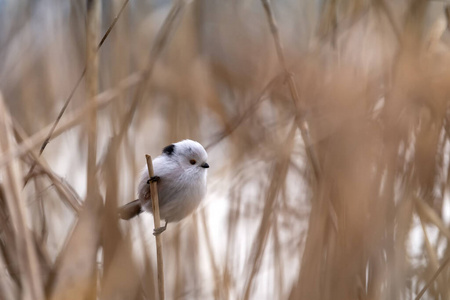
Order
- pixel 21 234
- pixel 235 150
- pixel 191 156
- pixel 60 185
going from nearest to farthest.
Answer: pixel 21 234 → pixel 60 185 → pixel 191 156 → pixel 235 150

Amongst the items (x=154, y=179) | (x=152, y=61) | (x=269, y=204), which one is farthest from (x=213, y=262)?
(x=152, y=61)

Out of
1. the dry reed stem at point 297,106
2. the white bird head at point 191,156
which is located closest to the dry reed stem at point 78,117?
the white bird head at point 191,156

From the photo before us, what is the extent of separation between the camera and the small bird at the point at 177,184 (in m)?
0.86

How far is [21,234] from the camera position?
2.09ft

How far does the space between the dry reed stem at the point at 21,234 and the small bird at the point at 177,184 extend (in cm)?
19

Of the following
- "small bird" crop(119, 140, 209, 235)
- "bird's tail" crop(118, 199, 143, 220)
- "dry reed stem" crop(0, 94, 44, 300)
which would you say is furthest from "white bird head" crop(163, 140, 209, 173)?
"dry reed stem" crop(0, 94, 44, 300)

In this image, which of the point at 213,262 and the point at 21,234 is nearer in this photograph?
the point at 21,234

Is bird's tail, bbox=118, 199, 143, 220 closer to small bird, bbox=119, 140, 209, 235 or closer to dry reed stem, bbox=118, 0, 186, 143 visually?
small bird, bbox=119, 140, 209, 235

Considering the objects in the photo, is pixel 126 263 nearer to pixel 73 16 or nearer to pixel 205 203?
pixel 205 203

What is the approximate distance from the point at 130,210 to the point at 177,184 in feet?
0.29

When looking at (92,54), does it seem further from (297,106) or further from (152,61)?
(297,106)

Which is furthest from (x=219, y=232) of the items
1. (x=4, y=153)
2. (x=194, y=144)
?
(x=4, y=153)

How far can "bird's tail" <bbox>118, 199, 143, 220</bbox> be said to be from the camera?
0.84 m

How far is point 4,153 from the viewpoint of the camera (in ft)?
2.32
